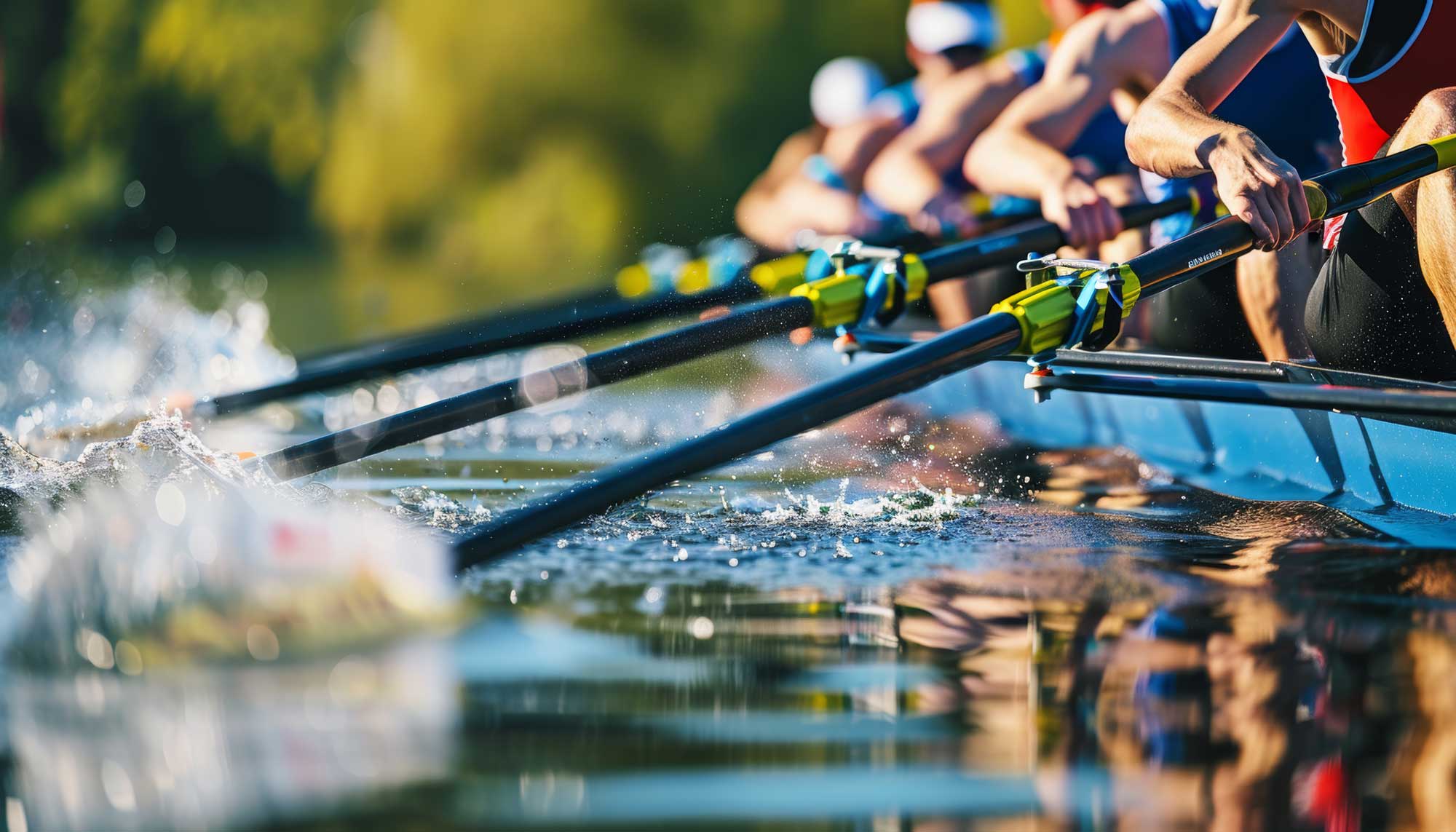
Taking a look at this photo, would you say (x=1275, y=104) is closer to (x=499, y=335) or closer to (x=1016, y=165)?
(x=1016, y=165)

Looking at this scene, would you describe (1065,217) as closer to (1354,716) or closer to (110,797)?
(1354,716)

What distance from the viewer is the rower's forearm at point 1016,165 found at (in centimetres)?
331

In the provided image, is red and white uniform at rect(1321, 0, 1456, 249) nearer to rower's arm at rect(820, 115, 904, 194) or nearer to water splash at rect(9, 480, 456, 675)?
water splash at rect(9, 480, 456, 675)

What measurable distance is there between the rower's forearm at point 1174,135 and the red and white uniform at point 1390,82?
0.89ft

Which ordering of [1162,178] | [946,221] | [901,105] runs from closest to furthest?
[1162,178]
[946,221]
[901,105]

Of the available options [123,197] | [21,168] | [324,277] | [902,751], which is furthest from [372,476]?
[21,168]

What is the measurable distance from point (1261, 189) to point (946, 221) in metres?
1.64

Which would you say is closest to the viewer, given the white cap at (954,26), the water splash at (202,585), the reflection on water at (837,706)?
the reflection on water at (837,706)

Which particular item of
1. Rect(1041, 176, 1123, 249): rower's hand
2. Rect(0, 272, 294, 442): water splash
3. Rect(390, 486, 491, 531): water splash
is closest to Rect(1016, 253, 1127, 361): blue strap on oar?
Rect(1041, 176, 1123, 249): rower's hand

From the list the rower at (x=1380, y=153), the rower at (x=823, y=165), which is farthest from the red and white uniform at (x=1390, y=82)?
the rower at (x=823, y=165)

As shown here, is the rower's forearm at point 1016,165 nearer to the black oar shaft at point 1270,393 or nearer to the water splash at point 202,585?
the black oar shaft at point 1270,393

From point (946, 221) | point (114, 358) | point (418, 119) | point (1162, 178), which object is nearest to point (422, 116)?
point (418, 119)

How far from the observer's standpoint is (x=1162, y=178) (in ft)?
10.3

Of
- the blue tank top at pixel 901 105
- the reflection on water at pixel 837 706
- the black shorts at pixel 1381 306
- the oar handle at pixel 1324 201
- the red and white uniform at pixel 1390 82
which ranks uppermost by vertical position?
the blue tank top at pixel 901 105
